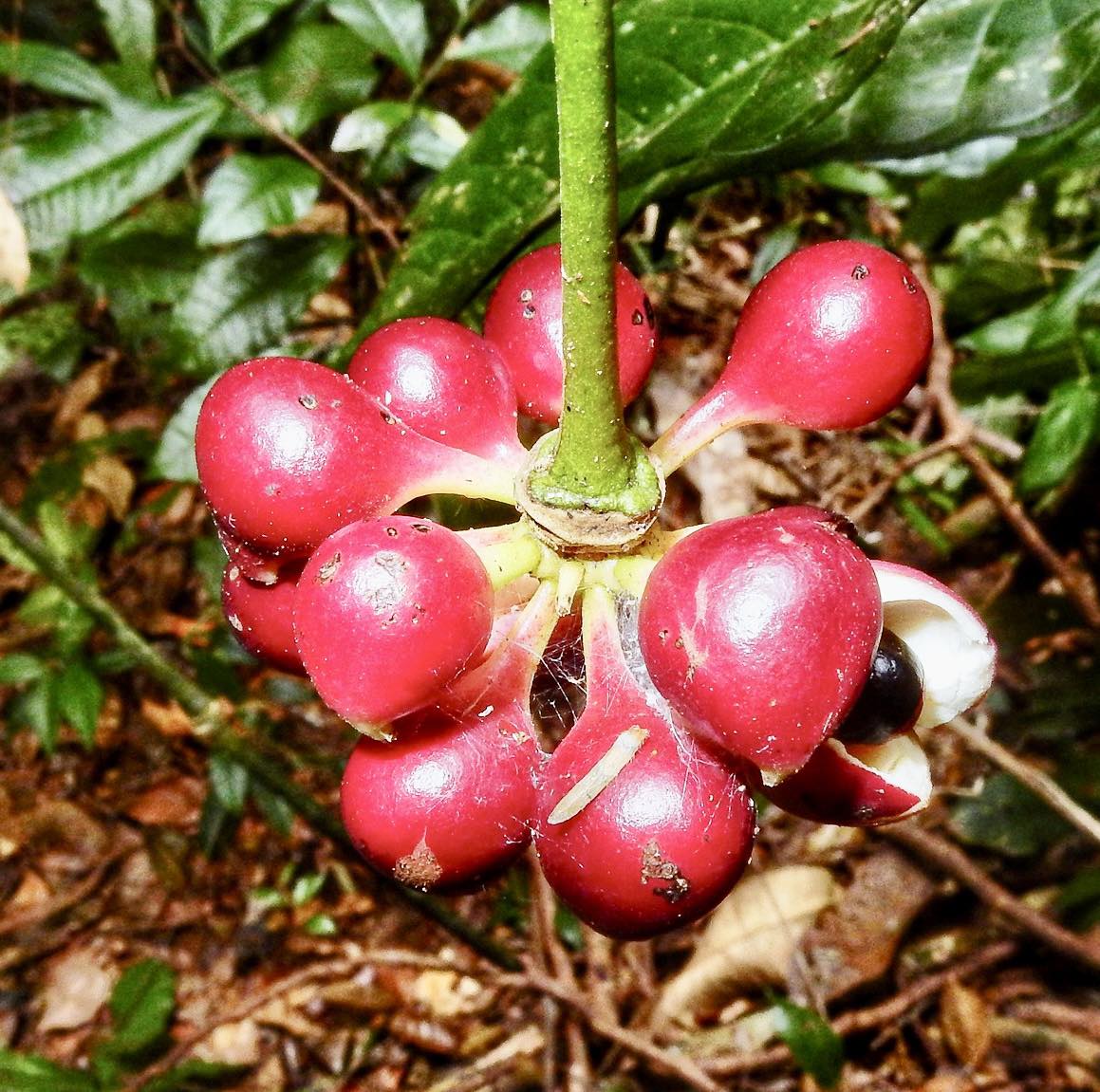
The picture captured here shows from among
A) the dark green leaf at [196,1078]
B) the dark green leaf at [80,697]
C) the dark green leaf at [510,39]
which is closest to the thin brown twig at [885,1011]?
the dark green leaf at [196,1078]

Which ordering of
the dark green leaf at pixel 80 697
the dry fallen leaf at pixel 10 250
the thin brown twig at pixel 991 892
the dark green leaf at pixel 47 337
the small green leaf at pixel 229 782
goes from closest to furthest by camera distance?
the dry fallen leaf at pixel 10 250
the thin brown twig at pixel 991 892
the dark green leaf at pixel 80 697
the small green leaf at pixel 229 782
the dark green leaf at pixel 47 337

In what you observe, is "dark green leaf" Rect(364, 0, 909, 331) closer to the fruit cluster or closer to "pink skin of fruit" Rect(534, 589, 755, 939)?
the fruit cluster

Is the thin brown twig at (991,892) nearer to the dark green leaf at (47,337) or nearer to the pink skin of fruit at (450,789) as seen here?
the pink skin of fruit at (450,789)

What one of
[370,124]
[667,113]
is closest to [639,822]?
[667,113]

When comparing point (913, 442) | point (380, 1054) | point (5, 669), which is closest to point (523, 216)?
point (5, 669)

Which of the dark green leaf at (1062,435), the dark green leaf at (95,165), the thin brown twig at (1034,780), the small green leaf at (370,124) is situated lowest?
the thin brown twig at (1034,780)
